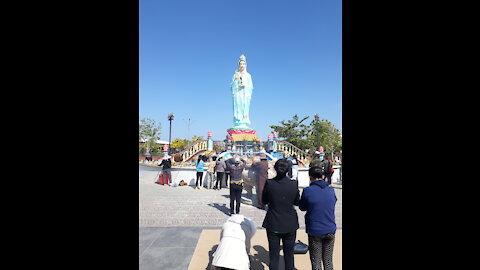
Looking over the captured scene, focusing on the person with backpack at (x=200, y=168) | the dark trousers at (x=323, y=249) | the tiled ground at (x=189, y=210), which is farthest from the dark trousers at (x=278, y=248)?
the person with backpack at (x=200, y=168)

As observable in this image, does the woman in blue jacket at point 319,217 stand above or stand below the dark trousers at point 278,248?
above

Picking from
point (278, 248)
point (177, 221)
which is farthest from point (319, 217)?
point (177, 221)

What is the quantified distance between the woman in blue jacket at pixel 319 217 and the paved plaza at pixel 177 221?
1.96 meters

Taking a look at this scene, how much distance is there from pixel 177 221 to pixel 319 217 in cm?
392

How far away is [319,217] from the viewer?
2416mm

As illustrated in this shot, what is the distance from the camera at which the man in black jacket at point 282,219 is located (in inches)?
102

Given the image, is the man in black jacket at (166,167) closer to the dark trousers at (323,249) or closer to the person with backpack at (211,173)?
the person with backpack at (211,173)

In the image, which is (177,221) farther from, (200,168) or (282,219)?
(200,168)

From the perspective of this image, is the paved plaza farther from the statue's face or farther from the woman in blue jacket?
the statue's face

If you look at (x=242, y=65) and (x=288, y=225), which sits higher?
(x=242, y=65)

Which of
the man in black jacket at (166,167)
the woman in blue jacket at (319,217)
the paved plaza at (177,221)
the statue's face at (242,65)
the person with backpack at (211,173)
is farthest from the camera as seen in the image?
the statue's face at (242,65)

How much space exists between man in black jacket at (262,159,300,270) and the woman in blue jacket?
182 millimetres
